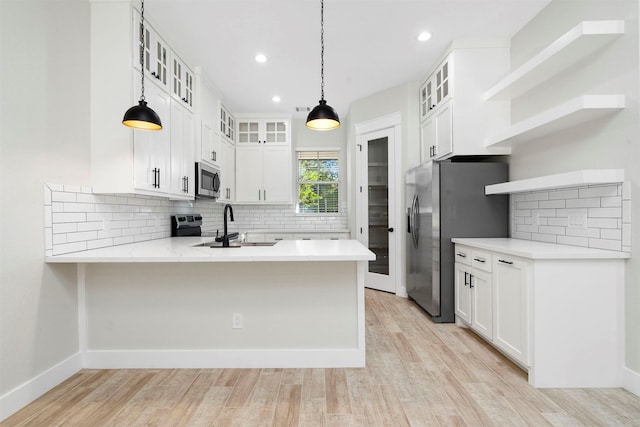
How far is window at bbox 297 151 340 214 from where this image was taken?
5.73m

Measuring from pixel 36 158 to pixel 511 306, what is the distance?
328 centimetres

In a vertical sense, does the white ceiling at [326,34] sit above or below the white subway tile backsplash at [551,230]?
above

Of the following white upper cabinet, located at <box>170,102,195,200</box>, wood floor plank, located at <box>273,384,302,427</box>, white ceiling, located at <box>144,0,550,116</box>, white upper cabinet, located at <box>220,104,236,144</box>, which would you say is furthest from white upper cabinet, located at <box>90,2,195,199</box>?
white upper cabinet, located at <box>220,104,236,144</box>

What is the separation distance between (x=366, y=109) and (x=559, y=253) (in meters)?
3.40

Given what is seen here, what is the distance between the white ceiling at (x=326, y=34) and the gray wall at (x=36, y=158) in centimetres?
83

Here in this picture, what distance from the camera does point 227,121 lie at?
4.92 meters

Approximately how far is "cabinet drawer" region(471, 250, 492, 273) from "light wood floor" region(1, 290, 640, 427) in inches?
27.1

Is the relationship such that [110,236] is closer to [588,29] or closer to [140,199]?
[140,199]

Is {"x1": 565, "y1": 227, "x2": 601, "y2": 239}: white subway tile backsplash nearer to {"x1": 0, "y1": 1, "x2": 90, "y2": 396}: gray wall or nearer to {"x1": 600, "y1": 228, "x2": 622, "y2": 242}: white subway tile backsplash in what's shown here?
{"x1": 600, "y1": 228, "x2": 622, "y2": 242}: white subway tile backsplash

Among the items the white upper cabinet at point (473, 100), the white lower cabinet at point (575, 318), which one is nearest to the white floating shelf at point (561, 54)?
the white upper cabinet at point (473, 100)

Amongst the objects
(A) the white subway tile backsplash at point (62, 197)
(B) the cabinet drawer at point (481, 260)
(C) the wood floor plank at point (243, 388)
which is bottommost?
(C) the wood floor plank at point (243, 388)

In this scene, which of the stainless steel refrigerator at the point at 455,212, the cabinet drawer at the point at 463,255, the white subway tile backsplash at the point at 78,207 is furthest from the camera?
the stainless steel refrigerator at the point at 455,212

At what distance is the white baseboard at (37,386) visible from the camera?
1796 millimetres

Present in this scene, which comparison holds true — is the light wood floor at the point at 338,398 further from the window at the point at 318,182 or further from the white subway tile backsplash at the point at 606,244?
the window at the point at 318,182
